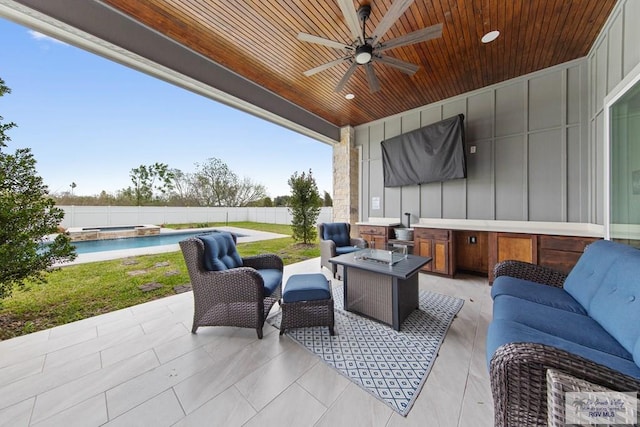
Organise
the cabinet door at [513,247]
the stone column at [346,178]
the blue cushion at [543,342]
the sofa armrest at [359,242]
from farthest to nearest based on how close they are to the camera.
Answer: the stone column at [346,178] → the sofa armrest at [359,242] → the cabinet door at [513,247] → the blue cushion at [543,342]

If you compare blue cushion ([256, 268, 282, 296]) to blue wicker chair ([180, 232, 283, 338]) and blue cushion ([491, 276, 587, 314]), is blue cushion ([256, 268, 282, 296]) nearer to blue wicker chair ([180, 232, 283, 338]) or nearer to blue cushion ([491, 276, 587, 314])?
blue wicker chair ([180, 232, 283, 338])

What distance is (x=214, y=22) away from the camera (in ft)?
8.70

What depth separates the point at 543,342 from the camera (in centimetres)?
119

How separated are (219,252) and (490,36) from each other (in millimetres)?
4258

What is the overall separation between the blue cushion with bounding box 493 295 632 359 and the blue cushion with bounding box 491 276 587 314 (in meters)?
0.09

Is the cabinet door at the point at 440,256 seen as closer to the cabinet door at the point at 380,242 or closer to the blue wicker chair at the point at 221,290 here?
the cabinet door at the point at 380,242

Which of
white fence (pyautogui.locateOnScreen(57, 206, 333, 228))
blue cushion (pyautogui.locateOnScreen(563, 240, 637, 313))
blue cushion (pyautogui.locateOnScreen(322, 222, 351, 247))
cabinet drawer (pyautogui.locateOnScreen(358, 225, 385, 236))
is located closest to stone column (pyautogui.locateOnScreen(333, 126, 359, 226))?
cabinet drawer (pyautogui.locateOnScreen(358, 225, 385, 236))

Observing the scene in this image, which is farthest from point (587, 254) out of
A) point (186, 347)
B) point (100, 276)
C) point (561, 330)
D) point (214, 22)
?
point (100, 276)

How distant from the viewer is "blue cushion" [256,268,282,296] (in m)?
2.21

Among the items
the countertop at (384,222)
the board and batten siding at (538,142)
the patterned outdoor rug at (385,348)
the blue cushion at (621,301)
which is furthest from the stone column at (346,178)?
the blue cushion at (621,301)

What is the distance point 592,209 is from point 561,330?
3.19 m

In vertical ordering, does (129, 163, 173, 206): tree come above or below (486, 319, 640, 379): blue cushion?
above

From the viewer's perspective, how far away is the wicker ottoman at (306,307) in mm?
2109

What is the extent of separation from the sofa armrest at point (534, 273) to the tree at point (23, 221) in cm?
458
